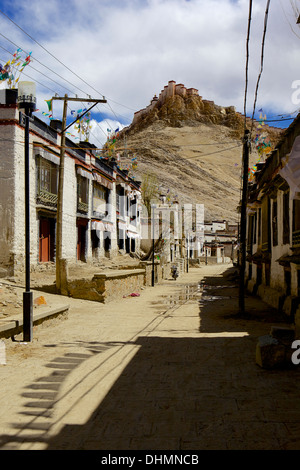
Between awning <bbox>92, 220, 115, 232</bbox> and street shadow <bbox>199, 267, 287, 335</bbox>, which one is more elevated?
awning <bbox>92, 220, 115, 232</bbox>

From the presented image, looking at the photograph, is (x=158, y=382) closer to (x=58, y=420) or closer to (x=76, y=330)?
(x=58, y=420)

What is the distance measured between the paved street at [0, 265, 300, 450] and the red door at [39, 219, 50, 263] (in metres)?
10.1

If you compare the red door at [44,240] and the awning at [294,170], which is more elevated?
the awning at [294,170]

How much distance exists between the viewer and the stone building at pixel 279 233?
41.8 ft

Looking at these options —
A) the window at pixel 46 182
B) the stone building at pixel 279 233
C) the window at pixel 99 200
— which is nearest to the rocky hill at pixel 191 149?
the window at pixel 99 200

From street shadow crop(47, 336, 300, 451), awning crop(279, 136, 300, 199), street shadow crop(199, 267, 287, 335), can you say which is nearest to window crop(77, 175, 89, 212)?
street shadow crop(199, 267, 287, 335)

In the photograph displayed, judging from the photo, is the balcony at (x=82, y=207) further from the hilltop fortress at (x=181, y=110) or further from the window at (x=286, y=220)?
the hilltop fortress at (x=181, y=110)

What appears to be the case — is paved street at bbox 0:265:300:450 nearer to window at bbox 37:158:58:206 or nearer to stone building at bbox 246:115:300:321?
stone building at bbox 246:115:300:321

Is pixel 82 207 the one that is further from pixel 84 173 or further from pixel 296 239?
pixel 296 239

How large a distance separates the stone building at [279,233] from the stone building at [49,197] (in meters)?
8.11

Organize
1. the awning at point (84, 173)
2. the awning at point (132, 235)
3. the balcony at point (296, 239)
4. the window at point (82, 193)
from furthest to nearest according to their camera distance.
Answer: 1. the awning at point (132, 235)
2. the window at point (82, 193)
3. the awning at point (84, 173)
4. the balcony at point (296, 239)

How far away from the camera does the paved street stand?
4609mm

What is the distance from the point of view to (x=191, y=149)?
13812cm
